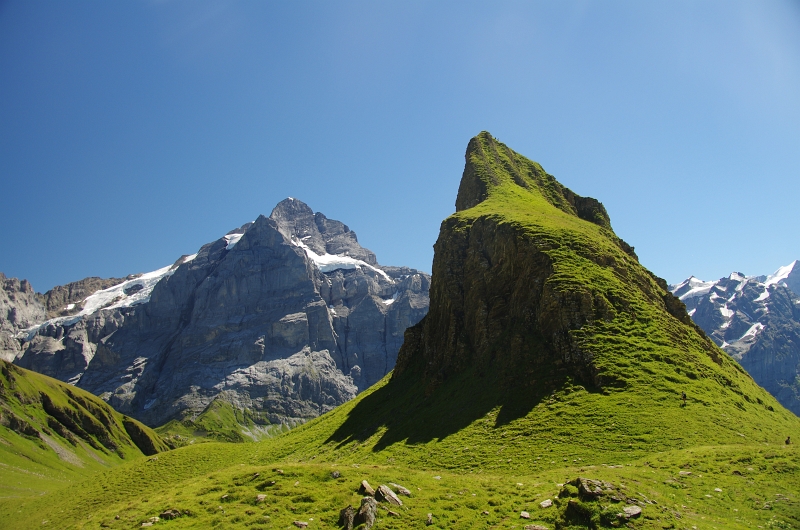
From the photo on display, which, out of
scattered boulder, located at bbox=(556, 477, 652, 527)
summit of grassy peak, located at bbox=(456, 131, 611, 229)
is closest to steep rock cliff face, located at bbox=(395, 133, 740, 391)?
summit of grassy peak, located at bbox=(456, 131, 611, 229)

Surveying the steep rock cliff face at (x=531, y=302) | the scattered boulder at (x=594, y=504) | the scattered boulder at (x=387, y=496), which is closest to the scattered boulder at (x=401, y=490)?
the scattered boulder at (x=387, y=496)

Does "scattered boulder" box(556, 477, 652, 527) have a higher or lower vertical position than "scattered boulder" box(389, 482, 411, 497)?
higher

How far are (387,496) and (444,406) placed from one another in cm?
4215

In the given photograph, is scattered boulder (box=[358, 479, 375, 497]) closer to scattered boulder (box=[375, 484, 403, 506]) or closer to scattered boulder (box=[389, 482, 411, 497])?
scattered boulder (box=[375, 484, 403, 506])

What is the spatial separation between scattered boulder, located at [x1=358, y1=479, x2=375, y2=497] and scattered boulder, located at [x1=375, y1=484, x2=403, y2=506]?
13.4 inches

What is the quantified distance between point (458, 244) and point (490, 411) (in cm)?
4397

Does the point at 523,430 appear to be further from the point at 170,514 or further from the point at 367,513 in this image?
the point at 170,514

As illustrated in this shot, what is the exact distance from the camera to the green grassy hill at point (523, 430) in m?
30.2

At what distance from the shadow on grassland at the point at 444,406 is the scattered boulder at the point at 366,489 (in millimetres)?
28181

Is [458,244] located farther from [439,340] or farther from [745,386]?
[745,386]

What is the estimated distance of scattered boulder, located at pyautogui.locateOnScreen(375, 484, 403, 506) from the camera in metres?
30.6

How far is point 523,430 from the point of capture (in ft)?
175

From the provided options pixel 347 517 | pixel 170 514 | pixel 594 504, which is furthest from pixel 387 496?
pixel 170 514

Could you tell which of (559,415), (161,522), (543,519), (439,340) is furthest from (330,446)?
(543,519)
